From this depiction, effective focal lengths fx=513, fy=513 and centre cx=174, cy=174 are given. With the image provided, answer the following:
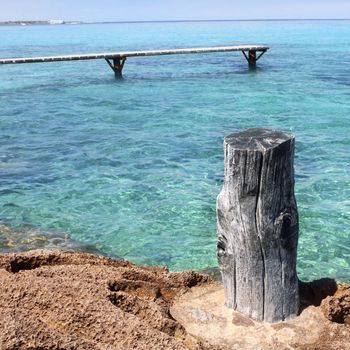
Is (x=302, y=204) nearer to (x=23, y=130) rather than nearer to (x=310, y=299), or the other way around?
(x=310, y=299)

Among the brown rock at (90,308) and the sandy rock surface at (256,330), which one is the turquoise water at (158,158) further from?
the sandy rock surface at (256,330)

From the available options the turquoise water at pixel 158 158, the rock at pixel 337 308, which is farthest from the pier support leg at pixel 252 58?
the rock at pixel 337 308

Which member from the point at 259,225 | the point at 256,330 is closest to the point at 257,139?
the point at 259,225

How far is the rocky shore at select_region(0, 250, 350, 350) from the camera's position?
3.03 metres

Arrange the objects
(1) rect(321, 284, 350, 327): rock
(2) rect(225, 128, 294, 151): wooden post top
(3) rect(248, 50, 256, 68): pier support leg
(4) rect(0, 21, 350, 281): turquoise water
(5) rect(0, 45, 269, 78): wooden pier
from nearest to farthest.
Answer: (2) rect(225, 128, 294, 151): wooden post top
(1) rect(321, 284, 350, 327): rock
(4) rect(0, 21, 350, 281): turquoise water
(5) rect(0, 45, 269, 78): wooden pier
(3) rect(248, 50, 256, 68): pier support leg

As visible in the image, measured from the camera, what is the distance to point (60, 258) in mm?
4637

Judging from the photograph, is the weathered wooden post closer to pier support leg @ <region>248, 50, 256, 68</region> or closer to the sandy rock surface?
the sandy rock surface

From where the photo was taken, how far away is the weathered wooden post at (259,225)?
3.25 meters

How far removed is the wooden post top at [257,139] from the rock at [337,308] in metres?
1.23

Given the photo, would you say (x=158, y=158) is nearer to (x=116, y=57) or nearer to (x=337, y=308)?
(x=337, y=308)

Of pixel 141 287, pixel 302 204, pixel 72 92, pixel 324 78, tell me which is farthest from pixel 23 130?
pixel 324 78

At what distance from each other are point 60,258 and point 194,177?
456 cm

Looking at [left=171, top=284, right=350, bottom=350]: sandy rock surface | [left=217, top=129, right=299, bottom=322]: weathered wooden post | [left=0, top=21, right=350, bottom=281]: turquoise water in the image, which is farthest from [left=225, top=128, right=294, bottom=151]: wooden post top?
[left=0, top=21, right=350, bottom=281]: turquoise water

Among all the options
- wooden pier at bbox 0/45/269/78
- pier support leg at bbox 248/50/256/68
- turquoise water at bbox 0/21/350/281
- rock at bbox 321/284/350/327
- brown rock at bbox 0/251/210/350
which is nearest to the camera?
brown rock at bbox 0/251/210/350
